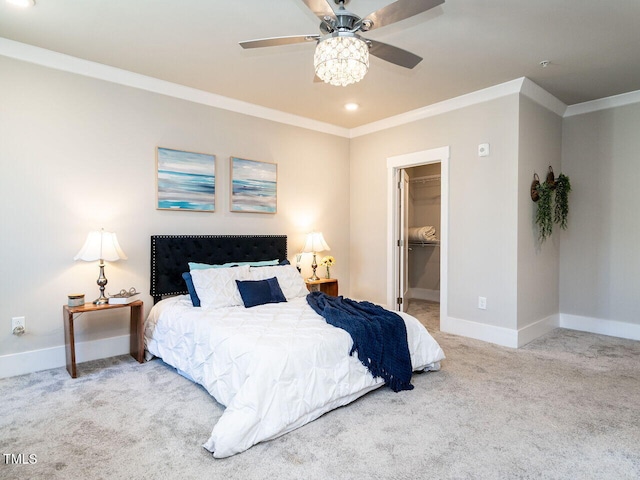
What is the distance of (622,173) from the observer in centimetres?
430

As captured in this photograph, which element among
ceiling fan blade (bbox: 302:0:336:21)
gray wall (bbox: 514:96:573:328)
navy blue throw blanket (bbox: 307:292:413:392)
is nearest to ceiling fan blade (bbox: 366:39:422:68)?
ceiling fan blade (bbox: 302:0:336:21)

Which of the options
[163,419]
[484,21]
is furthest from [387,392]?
[484,21]

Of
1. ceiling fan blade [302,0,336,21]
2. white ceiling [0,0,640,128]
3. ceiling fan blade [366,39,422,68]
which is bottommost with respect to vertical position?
ceiling fan blade [366,39,422,68]

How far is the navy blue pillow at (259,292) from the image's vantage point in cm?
347

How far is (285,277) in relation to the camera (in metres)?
3.99

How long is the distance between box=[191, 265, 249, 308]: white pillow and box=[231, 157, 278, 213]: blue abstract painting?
0.98m

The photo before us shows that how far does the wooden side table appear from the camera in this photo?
3.05m

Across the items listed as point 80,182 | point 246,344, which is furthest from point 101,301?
point 246,344

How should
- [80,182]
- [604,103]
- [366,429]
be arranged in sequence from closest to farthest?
[366,429], [80,182], [604,103]

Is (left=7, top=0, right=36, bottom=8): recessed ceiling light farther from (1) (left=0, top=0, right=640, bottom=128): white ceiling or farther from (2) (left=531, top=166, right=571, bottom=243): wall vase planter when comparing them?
(2) (left=531, top=166, right=571, bottom=243): wall vase planter

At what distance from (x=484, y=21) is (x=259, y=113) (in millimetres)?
2671

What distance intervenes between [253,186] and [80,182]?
5.82 ft

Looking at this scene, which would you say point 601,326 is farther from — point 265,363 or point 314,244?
point 265,363

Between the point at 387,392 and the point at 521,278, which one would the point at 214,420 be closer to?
the point at 387,392
